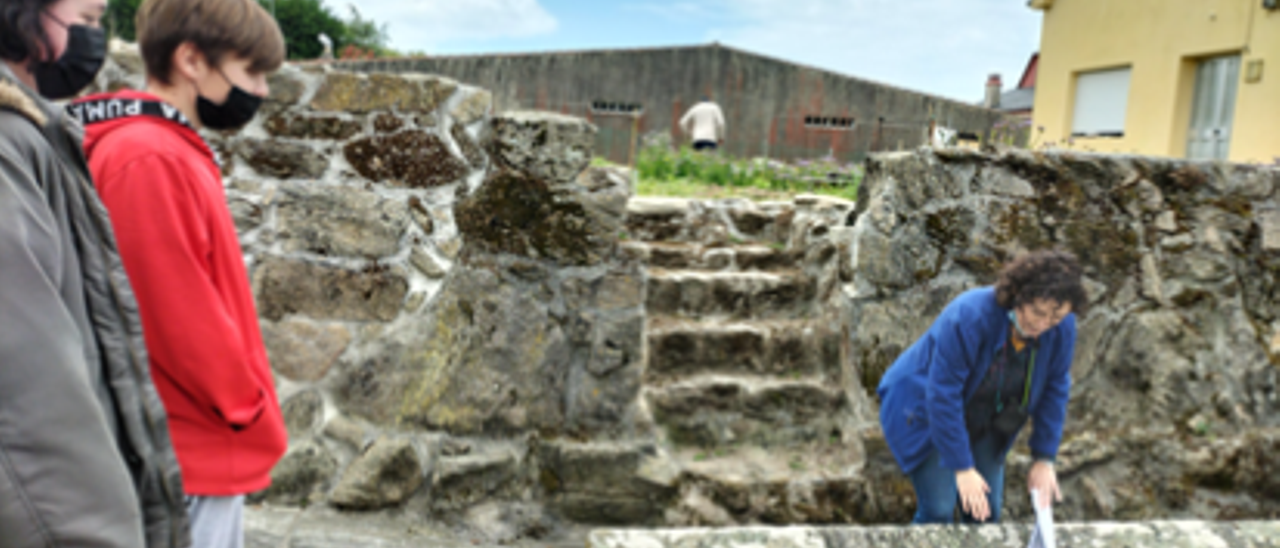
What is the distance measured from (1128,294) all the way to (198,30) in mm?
3441

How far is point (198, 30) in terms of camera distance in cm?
145

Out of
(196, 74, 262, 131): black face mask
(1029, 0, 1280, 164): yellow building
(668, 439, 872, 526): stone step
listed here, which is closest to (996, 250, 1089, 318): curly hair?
(668, 439, 872, 526): stone step

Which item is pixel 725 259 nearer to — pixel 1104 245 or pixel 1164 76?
pixel 1104 245

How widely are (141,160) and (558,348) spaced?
2087 millimetres

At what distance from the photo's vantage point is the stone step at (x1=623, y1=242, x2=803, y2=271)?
14.7 feet

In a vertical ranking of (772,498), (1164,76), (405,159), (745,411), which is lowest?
(772,498)

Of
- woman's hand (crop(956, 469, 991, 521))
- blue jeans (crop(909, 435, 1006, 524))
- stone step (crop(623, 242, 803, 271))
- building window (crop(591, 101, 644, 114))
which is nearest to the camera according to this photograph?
woman's hand (crop(956, 469, 991, 521))

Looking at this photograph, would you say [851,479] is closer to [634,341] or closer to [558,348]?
[634,341]

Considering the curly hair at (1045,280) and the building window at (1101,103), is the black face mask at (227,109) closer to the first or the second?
the curly hair at (1045,280)

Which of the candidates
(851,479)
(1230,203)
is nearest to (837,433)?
(851,479)

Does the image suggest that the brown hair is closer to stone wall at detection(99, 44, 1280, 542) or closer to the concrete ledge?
the concrete ledge

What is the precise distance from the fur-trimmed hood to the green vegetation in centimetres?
502

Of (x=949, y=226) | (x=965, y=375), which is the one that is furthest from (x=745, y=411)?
(x=965, y=375)

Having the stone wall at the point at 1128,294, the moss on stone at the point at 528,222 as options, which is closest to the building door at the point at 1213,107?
the stone wall at the point at 1128,294
